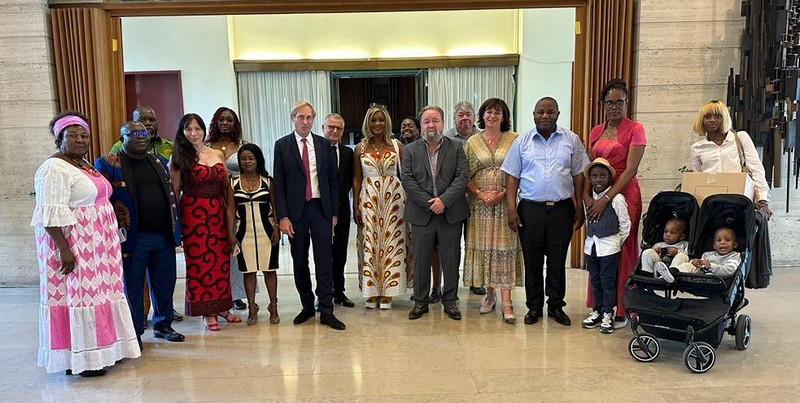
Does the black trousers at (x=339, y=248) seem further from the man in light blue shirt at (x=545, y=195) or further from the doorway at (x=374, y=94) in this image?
the doorway at (x=374, y=94)

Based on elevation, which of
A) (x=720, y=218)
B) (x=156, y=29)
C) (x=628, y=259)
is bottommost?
(x=628, y=259)

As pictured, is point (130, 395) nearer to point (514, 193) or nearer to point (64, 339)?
point (64, 339)

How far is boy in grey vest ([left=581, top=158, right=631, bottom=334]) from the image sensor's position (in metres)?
3.59

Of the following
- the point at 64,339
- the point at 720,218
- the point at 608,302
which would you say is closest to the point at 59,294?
the point at 64,339

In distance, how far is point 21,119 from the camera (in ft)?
16.6

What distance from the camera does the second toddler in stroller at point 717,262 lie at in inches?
126

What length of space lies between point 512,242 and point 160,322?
255 centimetres

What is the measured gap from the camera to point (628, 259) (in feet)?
12.3

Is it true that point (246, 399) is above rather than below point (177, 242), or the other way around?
below

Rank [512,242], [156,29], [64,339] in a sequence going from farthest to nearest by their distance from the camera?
[156,29] < [512,242] < [64,339]

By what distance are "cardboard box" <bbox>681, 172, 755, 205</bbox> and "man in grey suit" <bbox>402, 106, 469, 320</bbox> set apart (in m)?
1.53

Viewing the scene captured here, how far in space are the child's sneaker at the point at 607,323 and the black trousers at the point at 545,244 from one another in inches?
12.6

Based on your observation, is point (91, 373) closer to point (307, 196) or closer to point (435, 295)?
point (307, 196)

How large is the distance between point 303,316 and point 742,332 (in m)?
2.89
